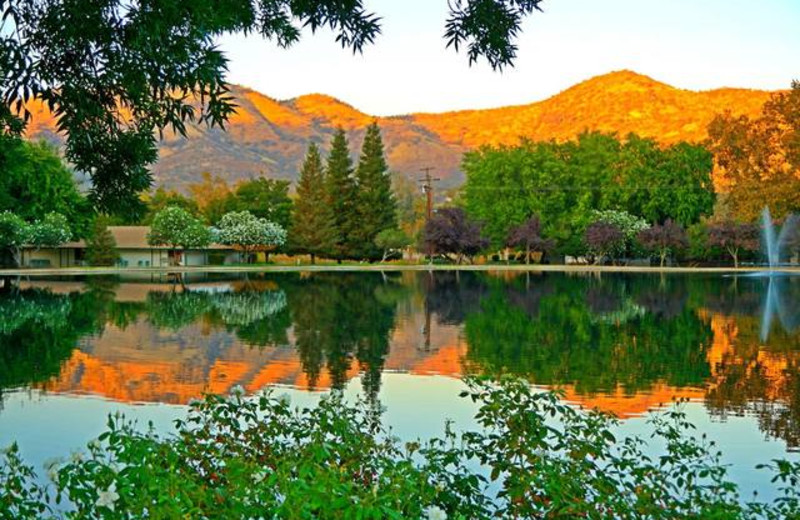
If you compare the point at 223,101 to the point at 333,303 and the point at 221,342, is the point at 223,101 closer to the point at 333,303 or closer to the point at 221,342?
the point at 221,342

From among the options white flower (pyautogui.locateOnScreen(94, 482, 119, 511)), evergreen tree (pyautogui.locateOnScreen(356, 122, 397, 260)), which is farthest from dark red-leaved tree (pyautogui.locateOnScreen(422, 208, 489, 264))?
white flower (pyautogui.locateOnScreen(94, 482, 119, 511))

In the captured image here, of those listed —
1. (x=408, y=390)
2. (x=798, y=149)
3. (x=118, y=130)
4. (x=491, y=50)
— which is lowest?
(x=408, y=390)

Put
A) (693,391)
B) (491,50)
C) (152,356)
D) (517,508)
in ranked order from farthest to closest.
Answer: (152,356) → (693,391) → (491,50) → (517,508)

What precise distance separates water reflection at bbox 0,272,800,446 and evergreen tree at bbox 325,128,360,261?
158ft

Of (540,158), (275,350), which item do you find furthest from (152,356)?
(540,158)

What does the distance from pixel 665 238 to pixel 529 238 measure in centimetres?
1208

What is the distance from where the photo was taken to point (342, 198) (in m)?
92.8

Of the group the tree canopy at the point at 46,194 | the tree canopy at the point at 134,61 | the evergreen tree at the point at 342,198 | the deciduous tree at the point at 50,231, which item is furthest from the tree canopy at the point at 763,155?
the tree canopy at the point at 134,61

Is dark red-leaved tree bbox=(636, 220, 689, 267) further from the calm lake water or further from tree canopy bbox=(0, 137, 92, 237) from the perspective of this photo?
tree canopy bbox=(0, 137, 92, 237)

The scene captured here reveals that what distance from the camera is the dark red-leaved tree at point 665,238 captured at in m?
78.2

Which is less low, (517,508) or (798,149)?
(798,149)

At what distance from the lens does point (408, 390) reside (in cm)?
1622

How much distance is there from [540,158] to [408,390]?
7945 cm

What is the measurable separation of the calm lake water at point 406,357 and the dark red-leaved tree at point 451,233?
41254 mm
